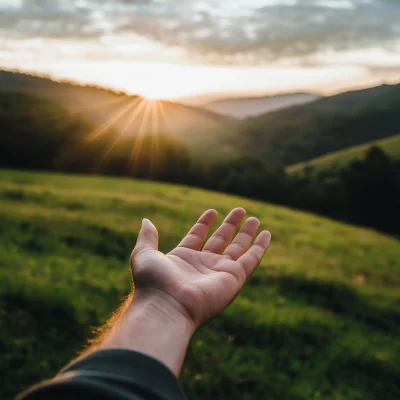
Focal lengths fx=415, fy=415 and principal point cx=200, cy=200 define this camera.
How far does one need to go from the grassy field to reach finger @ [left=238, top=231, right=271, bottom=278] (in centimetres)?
274

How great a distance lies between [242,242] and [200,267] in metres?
0.63

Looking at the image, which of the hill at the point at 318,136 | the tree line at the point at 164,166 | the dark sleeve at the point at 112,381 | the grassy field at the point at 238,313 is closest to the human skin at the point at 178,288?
the dark sleeve at the point at 112,381

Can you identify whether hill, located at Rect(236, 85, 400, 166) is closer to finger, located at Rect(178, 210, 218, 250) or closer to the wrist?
finger, located at Rect(178, 210, 218, 250)

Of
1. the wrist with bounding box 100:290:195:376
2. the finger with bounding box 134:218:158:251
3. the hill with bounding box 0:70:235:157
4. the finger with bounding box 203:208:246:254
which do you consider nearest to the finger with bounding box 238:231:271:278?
the finger with bounding box 203:208:246:254

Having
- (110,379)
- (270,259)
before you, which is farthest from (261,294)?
(110,379)

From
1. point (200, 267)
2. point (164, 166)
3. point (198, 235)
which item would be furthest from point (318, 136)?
point (200, 267)

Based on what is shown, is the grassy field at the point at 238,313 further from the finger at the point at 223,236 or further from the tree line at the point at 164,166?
the tree line at the point at 164,166

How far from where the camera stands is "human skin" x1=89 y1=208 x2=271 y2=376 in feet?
6.98

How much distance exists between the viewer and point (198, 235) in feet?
11.8

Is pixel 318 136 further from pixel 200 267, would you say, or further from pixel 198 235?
pixel 200 267

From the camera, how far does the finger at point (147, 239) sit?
3.11 meters

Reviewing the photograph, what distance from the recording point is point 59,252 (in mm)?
9938

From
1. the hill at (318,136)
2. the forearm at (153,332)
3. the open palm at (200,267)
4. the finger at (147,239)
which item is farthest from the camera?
the hill at (318,136)

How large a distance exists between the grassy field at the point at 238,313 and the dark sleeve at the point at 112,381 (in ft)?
13.1
